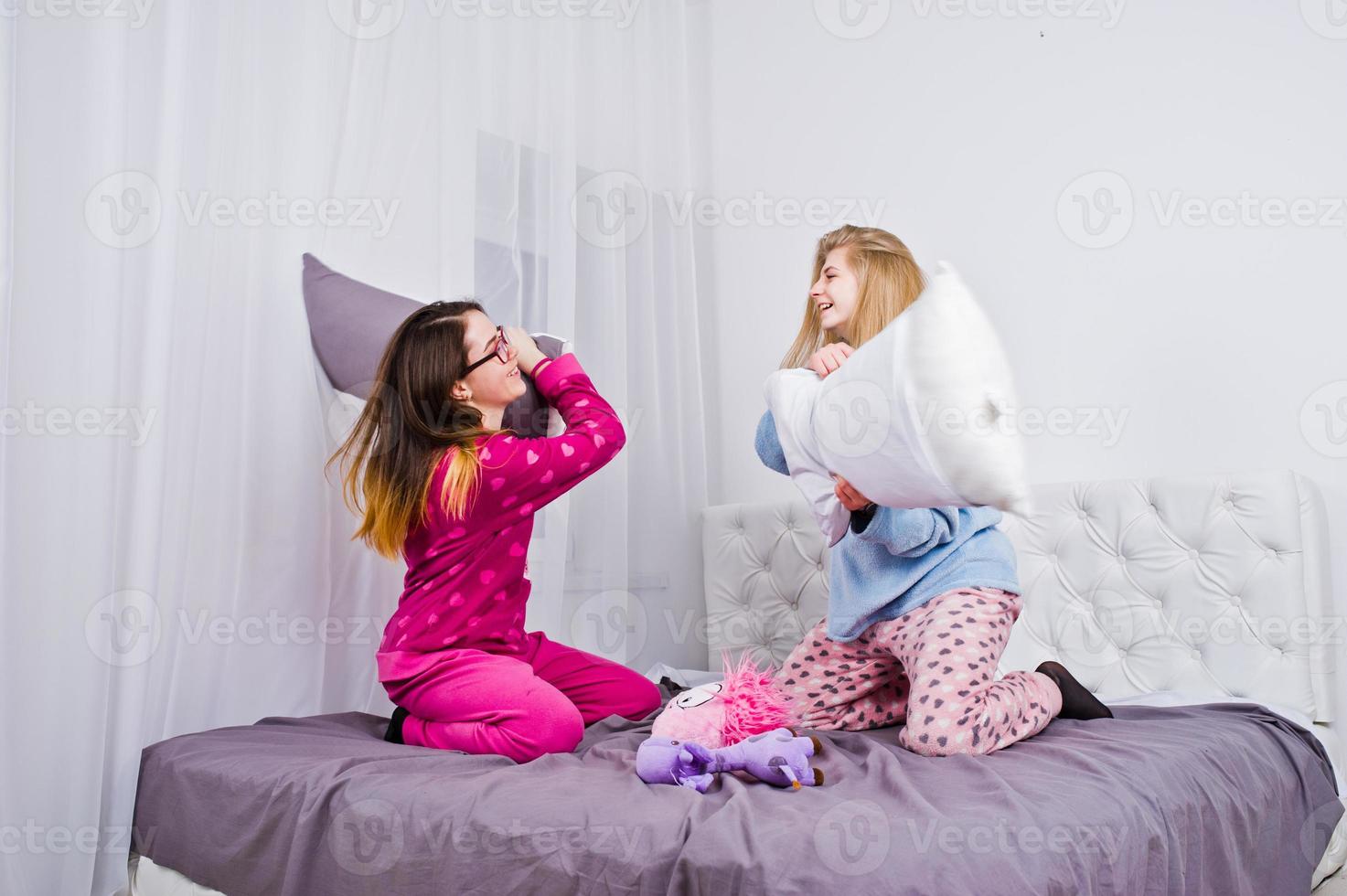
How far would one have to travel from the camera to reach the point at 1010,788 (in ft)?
3.39

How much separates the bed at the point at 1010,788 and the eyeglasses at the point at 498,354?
62 centimetres

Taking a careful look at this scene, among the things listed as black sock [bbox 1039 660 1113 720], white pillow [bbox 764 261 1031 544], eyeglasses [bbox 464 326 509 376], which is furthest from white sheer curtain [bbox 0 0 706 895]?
white pillow [bbox 764 261 1031 544]

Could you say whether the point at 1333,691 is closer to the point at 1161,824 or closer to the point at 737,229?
the point at 1161,824

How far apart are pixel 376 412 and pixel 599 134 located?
3.62ft

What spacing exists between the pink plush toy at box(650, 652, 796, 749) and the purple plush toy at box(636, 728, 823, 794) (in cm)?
13

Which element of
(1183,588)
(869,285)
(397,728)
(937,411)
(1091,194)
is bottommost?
(397,728)

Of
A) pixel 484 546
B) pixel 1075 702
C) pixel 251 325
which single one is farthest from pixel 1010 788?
pixel 251 325

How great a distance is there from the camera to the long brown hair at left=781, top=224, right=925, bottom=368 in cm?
173

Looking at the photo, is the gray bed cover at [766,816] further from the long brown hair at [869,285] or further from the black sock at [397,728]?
the long brown hair at [869,285]

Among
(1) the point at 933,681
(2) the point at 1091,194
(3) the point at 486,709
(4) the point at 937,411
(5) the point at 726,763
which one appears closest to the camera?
(4) the point at 937,411

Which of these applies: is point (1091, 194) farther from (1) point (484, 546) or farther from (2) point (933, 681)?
(1) point (484, 546)

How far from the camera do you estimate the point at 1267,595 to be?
1742mm

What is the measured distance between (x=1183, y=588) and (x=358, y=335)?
161cm

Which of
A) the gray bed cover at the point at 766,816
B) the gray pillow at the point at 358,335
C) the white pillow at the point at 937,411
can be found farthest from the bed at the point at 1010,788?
the gray pillow at the point at 358,335
